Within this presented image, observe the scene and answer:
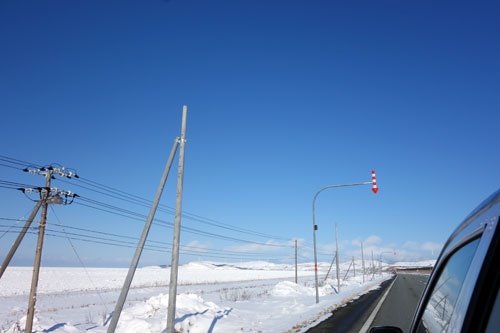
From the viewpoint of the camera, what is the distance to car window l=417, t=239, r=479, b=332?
162 cm

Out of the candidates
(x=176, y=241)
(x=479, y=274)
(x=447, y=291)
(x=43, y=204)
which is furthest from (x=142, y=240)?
(x=479, y=274)

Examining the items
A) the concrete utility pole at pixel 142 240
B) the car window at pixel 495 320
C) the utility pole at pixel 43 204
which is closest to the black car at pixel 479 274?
the car window at pixel 495 320

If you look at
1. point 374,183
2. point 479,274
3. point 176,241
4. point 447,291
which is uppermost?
point 374,183

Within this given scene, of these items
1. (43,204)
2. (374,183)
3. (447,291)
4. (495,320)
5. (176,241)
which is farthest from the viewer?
(374,183)

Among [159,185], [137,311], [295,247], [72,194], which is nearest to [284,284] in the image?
[295,247]

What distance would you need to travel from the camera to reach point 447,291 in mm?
1963

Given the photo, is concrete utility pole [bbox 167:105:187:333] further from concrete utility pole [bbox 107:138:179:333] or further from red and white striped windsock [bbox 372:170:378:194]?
red and white striped windsock [bbox 372:170:378:194]

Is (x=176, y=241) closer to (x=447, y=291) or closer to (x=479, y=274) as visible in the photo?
(x=447, y=291)

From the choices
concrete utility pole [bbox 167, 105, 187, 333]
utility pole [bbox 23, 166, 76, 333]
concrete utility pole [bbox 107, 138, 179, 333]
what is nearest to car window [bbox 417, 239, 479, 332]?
concrete utility pole [bbox 167, 105, 187, 333]

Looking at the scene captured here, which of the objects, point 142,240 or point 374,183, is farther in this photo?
point 374,183

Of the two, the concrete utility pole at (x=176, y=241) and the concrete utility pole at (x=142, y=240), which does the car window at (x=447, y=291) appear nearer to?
the concrete utility pole at (x=176, y=241)

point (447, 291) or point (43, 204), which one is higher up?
point (43, 204)

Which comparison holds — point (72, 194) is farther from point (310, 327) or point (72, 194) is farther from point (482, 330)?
point (482, 330)

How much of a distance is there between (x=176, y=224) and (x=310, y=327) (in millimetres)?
6285
